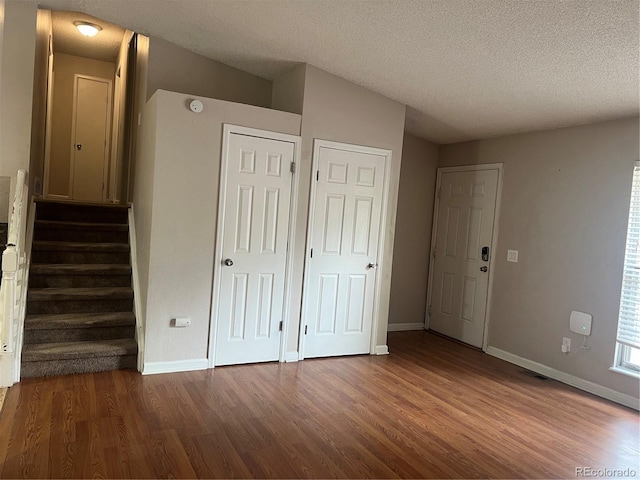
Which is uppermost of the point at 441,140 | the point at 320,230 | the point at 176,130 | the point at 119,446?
the point at 441,140

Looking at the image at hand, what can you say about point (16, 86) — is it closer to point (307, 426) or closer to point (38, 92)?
point (38, 92)

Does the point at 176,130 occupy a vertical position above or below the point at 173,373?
above

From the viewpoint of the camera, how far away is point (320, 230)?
4293mm

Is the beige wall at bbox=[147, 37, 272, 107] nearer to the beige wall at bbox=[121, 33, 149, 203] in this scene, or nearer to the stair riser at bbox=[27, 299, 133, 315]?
the beige wall at bbox=[121, 33, 149, 203]

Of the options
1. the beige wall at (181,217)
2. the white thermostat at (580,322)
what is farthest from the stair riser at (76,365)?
the white thermostat at (580,322)


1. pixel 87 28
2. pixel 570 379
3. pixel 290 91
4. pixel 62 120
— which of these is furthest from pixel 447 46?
pixel 62 120

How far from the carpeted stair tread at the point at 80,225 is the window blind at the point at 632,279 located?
473 cm

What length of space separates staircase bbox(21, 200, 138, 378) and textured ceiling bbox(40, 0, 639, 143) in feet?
6.68

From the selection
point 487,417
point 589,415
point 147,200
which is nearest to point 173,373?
point 147,200

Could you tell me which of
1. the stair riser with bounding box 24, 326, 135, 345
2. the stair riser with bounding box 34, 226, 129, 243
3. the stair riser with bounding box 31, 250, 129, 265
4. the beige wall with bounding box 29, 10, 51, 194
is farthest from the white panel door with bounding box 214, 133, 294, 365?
the beige wall with bounding box 29, 10, 51, 194

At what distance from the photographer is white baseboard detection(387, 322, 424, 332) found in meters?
5.64

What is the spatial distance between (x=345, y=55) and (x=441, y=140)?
221 cm

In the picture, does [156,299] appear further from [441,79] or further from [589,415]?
[589,415]

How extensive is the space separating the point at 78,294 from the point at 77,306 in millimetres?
120
